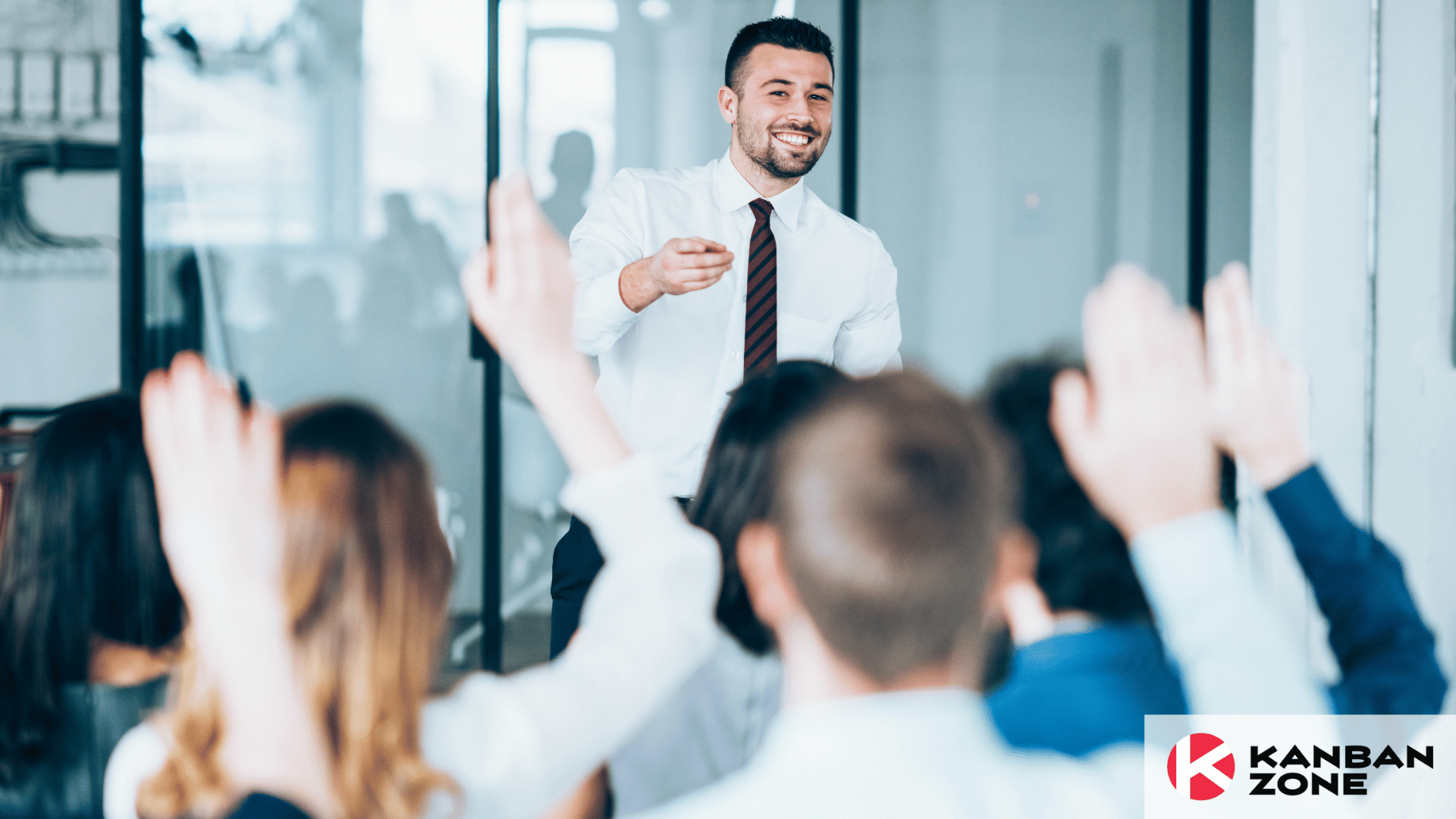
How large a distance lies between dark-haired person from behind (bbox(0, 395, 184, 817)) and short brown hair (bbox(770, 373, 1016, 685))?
940mm

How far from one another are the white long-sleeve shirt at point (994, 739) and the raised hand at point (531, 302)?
35 centimetres

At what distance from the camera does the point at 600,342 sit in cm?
239

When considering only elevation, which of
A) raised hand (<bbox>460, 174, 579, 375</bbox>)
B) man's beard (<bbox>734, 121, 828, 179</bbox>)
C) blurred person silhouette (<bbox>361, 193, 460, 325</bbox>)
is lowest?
raised hand (<bbox>460, 174, 579, 375</bbox>)

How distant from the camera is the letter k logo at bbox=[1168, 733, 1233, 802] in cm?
100

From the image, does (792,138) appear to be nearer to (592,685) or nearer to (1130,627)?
(1130,627)

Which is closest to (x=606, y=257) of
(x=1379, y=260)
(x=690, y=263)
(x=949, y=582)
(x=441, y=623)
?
(x=690, y=263)

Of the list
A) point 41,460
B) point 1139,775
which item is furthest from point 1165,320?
point 41,460

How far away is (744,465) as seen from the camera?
121cm

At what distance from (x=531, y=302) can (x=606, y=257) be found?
5.35ft

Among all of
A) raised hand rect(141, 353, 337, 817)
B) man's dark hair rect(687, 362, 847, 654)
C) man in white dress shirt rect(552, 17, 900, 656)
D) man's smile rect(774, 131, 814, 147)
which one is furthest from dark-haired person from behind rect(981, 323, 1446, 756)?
man's smile rect(774, 131, 814, 147)

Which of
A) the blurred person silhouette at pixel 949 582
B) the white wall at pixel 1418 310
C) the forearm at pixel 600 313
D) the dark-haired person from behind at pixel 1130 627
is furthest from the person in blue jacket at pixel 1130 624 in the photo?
the white wall at pixel 1418 310

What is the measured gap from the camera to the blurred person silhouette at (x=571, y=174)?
3678 millimetres

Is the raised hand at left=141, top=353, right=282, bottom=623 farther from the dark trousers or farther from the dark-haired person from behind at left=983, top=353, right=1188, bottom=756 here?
the dark trousers

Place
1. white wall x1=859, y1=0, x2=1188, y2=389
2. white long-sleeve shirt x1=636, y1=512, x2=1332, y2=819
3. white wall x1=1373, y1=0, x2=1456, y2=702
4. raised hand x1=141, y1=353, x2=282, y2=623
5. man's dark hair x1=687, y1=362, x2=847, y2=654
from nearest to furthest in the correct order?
raised hand x1=141, y1=353, x2=282, y2=623, white long-sleeve shirt x1=636, y1=512, x2=1332, y2=819, man's dark hair x1=687, y1=362, x2=847, y2=654, white wall x1=1373, y1=0, x2=1456, y2=702, white wall x1=859, y1=0, x2=1188, y2=389
